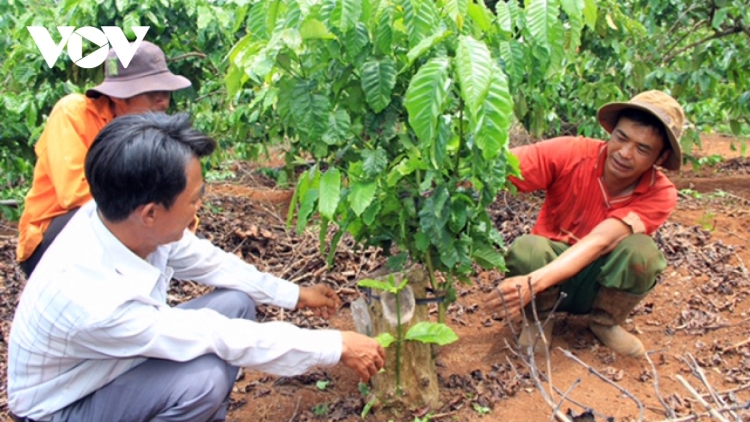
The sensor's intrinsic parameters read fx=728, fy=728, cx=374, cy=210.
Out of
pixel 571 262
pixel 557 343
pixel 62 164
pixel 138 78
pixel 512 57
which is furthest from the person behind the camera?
pixel 557 343

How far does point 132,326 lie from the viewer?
1.97 metres

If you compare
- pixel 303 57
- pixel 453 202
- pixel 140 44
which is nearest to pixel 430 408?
pixel 453 202

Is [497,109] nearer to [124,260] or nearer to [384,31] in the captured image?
[384,31]

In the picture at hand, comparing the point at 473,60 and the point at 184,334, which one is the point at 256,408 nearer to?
the point at 184,334

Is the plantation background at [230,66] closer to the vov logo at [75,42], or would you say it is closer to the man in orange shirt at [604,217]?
the vov logo at [75,42]

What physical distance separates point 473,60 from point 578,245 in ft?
4.03

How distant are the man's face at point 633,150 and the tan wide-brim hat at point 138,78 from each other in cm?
178

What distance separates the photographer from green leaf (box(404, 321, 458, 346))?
2361 mm

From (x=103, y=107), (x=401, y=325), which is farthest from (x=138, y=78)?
(x=401, y=325)

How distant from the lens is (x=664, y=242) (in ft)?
13.6

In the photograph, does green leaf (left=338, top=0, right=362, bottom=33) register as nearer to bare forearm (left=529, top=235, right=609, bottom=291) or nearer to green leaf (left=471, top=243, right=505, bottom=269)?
green leaf (left=471, top=243, right=505, bottom=269)

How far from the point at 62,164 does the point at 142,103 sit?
0.41 metres

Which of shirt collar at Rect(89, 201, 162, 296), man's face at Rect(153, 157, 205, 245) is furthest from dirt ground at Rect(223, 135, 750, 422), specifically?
man's face at Rect(153, 157, 205, 245)

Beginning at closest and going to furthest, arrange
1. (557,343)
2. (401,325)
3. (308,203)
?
1. (308,203)
2. (401,325)
3. (557,343)
